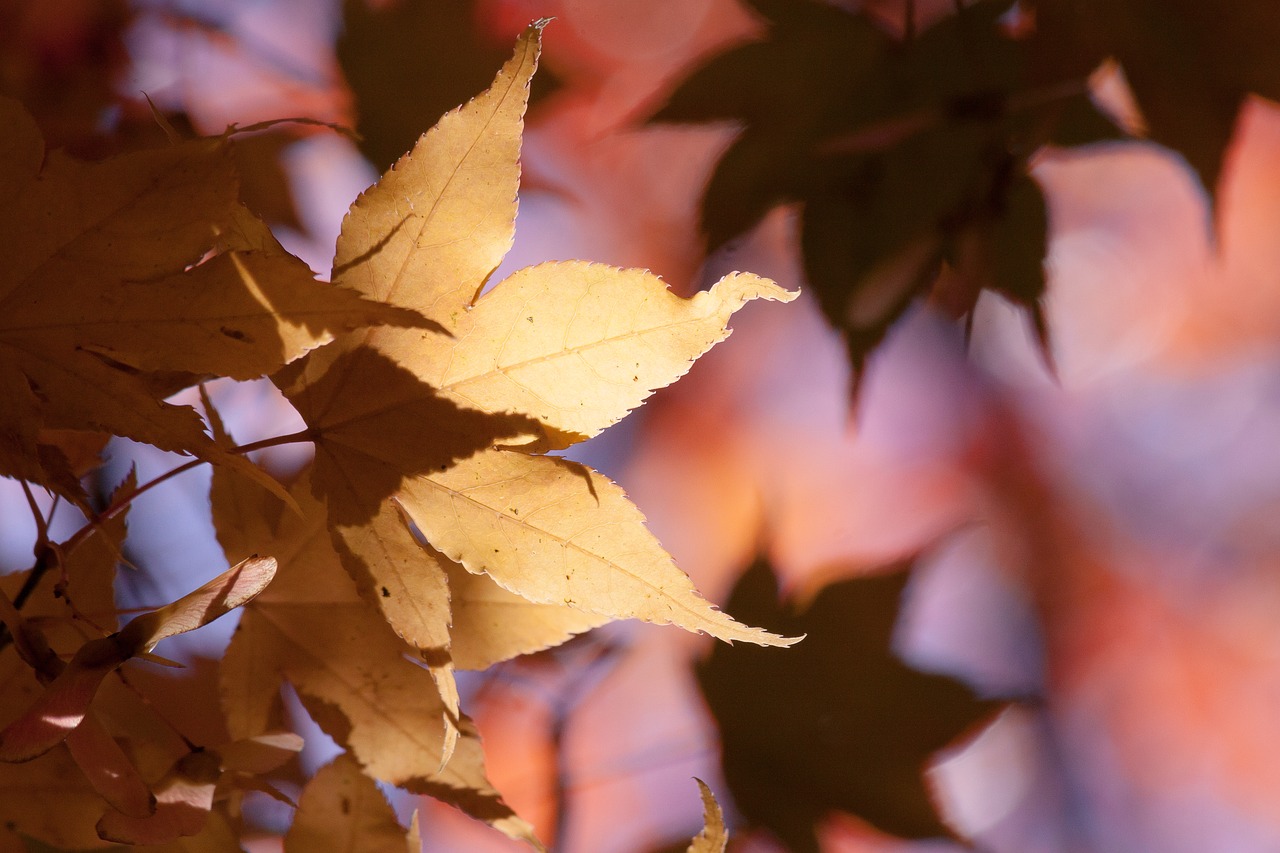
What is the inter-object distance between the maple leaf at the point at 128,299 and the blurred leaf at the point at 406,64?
1.23ft

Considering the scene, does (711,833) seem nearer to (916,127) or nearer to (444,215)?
(444,215)

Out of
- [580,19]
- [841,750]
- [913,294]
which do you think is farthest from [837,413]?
[580,19]

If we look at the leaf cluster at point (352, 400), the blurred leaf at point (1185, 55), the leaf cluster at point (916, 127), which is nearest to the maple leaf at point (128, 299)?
the leaf cluster at point (352, 400)

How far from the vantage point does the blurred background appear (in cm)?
59

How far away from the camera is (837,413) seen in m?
0.63

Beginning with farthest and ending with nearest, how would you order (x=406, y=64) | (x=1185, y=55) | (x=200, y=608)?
(x=406, y=64), (x=1185, y=55), (x=200, y=608)

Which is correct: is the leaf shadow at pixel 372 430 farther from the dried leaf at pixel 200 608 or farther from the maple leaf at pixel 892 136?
the maple leaf at pixel 892 136

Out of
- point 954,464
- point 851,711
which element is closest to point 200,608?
point 851,711

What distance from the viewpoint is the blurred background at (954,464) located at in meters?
0.59

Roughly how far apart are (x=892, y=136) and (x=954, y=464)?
0.92 ft

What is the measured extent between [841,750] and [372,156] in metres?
0.51

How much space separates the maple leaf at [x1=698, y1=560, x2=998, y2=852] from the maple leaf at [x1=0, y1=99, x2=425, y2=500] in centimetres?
39

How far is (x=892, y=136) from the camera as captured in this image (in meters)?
0.47

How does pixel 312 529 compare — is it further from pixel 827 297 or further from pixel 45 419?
pixel 827 297
